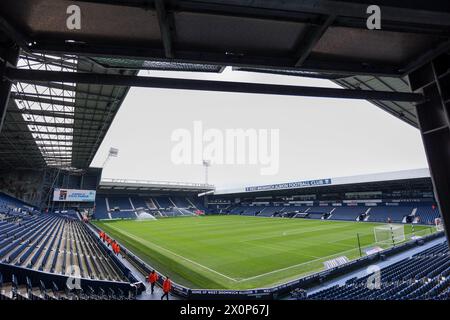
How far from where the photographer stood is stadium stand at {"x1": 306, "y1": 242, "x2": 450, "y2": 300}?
866 cm

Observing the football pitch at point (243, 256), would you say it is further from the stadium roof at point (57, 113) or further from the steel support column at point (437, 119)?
the stadium roof at point (57, 113)

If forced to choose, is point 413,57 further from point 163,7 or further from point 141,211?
point 141,211

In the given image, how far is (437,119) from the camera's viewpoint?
15.9 feet

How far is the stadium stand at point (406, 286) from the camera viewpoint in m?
8.66

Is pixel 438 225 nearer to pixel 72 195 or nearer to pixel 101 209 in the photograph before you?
pixel 72 195

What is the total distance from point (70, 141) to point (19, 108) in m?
10.1

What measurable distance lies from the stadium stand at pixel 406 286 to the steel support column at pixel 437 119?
5.47 m

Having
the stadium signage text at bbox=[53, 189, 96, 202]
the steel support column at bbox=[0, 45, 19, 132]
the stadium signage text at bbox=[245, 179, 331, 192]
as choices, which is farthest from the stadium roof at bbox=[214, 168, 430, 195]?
the steel support column at bbox=[0, 45, 19, 132]

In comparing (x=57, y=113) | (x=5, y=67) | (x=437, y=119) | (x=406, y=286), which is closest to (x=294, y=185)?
(x=406, y=286)

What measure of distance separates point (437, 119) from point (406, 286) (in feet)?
27.4
